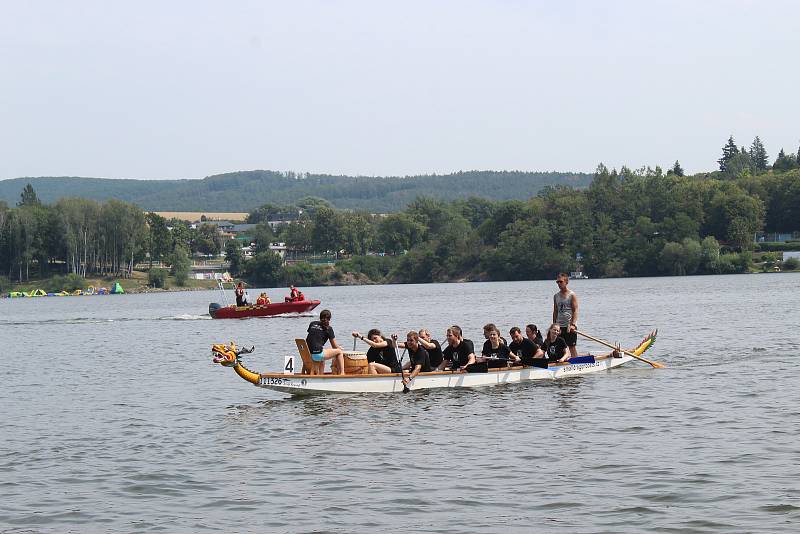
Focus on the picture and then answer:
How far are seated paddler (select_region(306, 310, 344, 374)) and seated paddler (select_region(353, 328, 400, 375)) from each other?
68cm

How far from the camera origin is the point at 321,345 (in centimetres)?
2297

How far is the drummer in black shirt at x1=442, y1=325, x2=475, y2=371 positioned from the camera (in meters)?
24.4

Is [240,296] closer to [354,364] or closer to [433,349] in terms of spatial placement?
[433,349]

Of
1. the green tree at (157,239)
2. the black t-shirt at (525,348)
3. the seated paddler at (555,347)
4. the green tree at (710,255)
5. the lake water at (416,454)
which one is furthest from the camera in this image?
the green tree at (157,239)

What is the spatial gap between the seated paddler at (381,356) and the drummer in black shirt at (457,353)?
4.96 feet

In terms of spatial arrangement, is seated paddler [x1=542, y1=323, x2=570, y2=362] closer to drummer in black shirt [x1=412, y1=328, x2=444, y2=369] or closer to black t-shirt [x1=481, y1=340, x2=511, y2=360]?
black t-shirt [x1=481, y1=340, x2=511, y2=360]

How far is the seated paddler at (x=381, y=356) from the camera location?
2348cm

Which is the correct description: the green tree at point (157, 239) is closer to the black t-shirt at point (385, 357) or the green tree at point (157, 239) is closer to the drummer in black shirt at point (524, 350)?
the drummer in black shirt at point (524, 350)

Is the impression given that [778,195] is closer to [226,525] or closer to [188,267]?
[188,267]

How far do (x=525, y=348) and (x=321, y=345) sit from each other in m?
5.43

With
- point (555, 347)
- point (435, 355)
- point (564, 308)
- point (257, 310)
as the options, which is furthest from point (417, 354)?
point (257, 310)

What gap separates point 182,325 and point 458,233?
355ft

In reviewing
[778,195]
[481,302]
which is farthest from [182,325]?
[778,195]

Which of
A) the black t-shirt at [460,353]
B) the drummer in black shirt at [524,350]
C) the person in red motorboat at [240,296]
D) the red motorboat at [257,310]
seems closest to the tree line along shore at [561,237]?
the red motorboat at [257,310]
